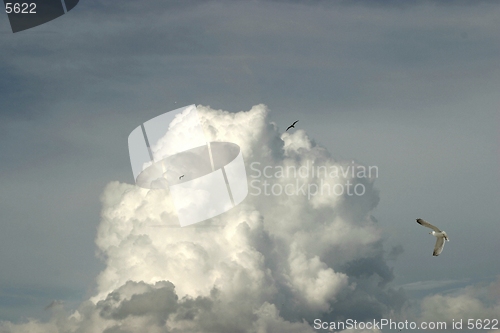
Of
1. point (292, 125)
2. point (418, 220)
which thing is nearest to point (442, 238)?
point (418, 220)

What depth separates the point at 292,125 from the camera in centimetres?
19625

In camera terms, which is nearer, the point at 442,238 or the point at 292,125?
the point at 442,238

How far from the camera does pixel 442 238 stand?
15412 centimetres

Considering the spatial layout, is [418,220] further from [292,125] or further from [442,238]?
[292,125]

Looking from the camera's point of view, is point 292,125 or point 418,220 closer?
point 418,220

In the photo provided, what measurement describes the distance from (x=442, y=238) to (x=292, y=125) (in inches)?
2315

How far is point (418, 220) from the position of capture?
5822 inches

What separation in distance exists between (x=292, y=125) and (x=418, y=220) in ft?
192

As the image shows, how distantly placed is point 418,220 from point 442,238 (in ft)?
33.6
